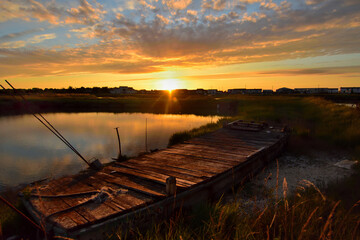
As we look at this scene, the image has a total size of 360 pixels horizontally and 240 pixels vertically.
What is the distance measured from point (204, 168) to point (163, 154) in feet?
8.44

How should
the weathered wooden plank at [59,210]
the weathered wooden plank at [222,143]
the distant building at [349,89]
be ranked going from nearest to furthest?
1. the weathered wooden plank at [59,210]
2. the weathered wooden plank at [222,143]
3. the distant building at [349,89]

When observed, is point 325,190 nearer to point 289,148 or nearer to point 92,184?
point 289,148

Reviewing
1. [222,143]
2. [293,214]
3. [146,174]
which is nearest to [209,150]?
[222,143]

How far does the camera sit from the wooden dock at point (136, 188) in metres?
4.43

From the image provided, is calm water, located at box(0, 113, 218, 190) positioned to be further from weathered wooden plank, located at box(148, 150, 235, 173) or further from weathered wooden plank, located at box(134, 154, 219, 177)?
weathered wooden plank, located at box(148, 150, 235, 173)

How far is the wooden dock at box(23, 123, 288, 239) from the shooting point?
4.43m

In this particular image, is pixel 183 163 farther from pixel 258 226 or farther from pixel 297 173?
pixel 297 173

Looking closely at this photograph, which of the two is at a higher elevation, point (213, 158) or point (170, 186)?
point (170, 186)

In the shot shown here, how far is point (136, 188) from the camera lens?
581cm

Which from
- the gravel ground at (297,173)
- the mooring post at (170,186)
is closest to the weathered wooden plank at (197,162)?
the gravel ground at (297,173)

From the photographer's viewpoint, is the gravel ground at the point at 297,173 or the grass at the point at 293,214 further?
the gravel ground at the point at 297,173

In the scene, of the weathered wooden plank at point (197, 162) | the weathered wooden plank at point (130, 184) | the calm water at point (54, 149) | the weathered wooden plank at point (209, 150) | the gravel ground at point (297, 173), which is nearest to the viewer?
the weathered wooden plank at point (130, 184)

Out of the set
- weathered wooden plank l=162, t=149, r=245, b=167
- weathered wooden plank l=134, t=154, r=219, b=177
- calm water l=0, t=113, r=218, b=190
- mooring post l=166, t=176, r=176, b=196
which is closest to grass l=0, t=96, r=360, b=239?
mooring post l=166, t=176, r=176, b=196

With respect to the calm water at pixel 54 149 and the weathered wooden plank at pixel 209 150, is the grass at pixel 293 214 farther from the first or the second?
the calm water at pixel 54 149
